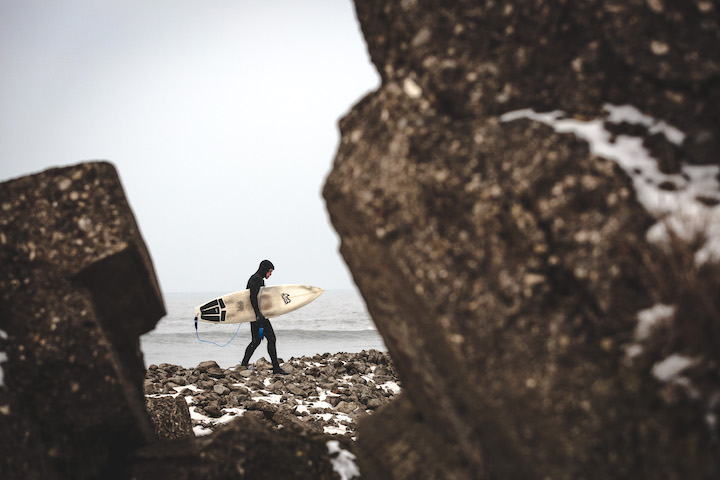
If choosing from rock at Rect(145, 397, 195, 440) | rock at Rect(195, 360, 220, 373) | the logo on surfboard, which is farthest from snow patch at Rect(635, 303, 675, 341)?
the logo on surfboard

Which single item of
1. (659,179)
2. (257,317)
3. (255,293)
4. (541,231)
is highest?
(659,179)

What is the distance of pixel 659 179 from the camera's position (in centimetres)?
199

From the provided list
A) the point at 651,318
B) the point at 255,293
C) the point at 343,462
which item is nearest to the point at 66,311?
the point at 343,462

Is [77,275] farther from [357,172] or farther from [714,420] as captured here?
[714,420]

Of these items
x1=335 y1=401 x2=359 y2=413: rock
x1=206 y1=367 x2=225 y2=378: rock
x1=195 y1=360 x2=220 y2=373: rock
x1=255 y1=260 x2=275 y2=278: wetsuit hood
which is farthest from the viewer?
x1=255 y1=260 x2=275 y2=278: wetsuit hood

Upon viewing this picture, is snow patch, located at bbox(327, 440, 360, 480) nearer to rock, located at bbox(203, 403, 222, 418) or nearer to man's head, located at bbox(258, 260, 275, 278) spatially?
rock, located at bbox(203, 403, 222, 418)

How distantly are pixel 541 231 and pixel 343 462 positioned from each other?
2.01 meters

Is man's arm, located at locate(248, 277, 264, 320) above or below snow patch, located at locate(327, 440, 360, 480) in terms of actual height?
below

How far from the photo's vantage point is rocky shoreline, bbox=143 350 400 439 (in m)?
5.76

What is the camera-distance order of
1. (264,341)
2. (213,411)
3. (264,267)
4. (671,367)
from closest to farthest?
(671,367) → (213,411) → (264,267) → (264,341)

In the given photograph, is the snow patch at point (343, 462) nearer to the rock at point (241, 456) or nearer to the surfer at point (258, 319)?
the rock at point (241, 456)

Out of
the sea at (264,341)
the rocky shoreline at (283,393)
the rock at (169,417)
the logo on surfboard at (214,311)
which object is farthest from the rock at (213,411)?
the sea at (264,341)

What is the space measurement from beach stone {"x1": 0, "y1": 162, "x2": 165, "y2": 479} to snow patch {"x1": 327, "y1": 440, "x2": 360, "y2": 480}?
120 centimetres

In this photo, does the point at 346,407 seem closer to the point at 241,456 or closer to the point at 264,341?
the point at 241,456
